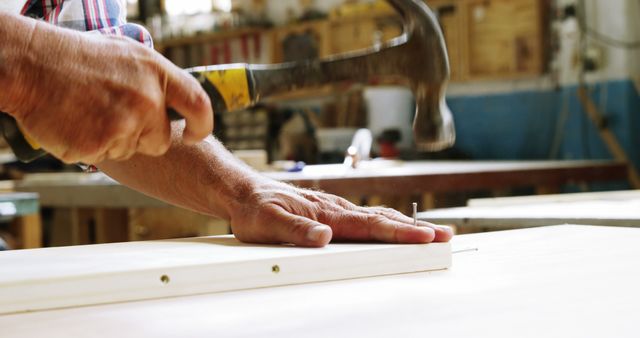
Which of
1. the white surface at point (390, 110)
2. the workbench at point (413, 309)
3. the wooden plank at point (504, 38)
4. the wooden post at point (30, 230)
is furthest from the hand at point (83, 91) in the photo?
the white surface at point (390, 110)

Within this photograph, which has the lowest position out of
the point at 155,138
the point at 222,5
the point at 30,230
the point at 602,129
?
the point at 30,230

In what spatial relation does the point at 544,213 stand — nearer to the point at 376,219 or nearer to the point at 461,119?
the point at 376,219

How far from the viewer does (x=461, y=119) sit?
681 centimetres

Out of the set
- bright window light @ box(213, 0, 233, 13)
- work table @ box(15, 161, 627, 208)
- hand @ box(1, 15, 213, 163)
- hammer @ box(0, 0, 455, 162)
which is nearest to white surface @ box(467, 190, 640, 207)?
work table @ box(15, 161, 627, 208)

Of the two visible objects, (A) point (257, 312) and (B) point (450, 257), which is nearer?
(A) point (257, 312)

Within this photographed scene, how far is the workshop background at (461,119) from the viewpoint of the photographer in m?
3.70

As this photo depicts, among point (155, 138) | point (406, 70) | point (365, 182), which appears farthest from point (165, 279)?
point (365, 182)

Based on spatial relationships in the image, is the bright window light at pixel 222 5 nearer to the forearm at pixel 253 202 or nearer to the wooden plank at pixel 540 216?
the wooden plank at pixel 540 216

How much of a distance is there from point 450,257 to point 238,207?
0.38 metres

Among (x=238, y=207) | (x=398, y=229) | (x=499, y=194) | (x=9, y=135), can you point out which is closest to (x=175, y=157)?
(x=238, y=207)

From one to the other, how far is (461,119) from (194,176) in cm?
557

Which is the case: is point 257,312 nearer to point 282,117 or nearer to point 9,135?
point 9,135

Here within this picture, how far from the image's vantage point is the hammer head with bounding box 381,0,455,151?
136 centimetres

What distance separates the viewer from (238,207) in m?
1.37
